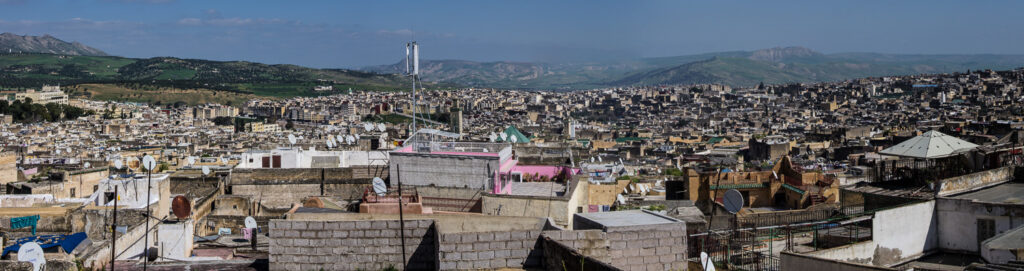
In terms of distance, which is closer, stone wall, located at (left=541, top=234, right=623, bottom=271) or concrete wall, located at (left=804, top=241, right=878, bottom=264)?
stone wall, located at (left=541, top=234, right=623, bottom=271)

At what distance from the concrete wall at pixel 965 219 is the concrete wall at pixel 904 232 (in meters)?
0.09

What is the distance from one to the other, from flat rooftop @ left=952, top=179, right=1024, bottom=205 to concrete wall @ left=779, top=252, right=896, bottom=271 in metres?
2.91

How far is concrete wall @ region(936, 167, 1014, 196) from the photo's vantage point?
9792mm

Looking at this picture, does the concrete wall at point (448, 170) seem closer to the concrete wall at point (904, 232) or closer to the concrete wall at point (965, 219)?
the concrete wall at point (904, 232)

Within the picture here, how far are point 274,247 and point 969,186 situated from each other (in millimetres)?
7832

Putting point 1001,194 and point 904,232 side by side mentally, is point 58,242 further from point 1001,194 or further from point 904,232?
point 1001,194

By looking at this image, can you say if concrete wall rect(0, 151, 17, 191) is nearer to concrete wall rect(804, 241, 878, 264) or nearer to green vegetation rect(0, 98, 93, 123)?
concrete wall rect(804, 241, 878, 264)

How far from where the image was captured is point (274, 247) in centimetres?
657

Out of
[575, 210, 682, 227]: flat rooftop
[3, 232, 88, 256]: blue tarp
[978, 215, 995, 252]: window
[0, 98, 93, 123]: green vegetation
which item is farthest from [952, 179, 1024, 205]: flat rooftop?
[0, 98, 93, 123]: green vegetation

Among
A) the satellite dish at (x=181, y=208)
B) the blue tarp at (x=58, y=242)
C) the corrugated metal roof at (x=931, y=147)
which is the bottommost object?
the blue tarp at (x=58, y=242)

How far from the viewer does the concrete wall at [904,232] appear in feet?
A: 29.7

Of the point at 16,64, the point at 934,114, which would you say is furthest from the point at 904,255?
the point at 16,64

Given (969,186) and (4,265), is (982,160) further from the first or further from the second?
(4,265)

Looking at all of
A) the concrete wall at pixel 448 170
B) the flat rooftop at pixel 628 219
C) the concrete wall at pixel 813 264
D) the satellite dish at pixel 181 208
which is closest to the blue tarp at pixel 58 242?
the satellite dish at pixel 181 208
